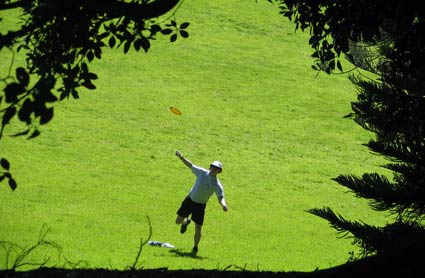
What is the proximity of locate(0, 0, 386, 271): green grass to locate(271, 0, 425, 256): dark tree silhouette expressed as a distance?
5.73 metres

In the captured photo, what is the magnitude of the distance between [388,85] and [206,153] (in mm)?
21633

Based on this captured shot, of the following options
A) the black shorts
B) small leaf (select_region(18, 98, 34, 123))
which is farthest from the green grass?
small leaf (select_region(18, 98, 34, 123))

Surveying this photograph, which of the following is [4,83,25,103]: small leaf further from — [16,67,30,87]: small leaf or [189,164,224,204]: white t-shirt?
[189,164,224,204]: white t-shirt

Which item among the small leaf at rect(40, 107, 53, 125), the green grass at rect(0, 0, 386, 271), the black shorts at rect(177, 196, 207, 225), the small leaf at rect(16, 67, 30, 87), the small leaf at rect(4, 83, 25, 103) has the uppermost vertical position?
the small leaf at rect(16, 67, 30, 87)

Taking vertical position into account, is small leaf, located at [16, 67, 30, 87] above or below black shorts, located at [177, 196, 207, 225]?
above

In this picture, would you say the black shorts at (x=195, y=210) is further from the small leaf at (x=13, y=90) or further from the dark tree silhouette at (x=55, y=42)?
the small leaf at (x=13, y=90)

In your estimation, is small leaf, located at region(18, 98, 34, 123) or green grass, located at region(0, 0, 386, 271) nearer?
small leaf, located at region(18, 98, 34, 123)

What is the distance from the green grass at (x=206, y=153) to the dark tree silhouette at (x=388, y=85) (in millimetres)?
5726

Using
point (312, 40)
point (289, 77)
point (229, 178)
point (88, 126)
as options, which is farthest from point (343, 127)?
point (312, 40)

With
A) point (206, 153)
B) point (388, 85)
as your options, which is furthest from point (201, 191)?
point (206, 153)

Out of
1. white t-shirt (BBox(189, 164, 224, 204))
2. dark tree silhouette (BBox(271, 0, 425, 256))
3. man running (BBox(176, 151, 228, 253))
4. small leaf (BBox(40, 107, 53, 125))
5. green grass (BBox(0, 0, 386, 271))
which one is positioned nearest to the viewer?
small leaf (BBox(40, 107, 53, 125))

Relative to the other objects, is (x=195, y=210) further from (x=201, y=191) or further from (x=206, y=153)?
(x=206, y=153)

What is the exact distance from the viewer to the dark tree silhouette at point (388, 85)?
7.93 metres

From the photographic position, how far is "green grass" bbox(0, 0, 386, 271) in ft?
70.4
